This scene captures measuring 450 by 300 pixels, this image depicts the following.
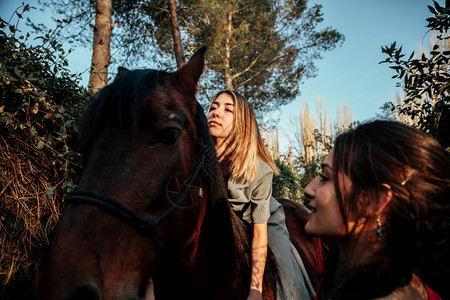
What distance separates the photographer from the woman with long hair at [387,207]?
1.07 m

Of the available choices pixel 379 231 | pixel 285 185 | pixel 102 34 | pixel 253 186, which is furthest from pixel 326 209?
pixel 285 185

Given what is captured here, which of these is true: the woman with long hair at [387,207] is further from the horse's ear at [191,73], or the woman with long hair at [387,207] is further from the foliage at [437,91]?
the foliage at [437,91]

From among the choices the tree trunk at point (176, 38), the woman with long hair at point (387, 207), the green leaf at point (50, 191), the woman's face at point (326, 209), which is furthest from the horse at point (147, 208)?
the tree trunk at point (176, 38)

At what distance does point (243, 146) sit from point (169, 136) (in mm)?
1016

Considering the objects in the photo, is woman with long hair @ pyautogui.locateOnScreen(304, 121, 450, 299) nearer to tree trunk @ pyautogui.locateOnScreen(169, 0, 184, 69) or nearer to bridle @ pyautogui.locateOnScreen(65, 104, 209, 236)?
bridle @ pyautogui.locateOnScreen(65, 104, 209, 236)

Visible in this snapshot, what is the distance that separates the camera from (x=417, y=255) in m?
1.08

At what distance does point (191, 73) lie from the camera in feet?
5.51

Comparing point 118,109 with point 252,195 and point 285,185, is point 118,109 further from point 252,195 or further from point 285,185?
point 285,185

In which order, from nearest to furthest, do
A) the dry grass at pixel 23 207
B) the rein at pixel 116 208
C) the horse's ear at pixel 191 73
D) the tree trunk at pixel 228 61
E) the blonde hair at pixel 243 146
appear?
the rein at pixel 116 208, the horse's ear at pixel 191 73, the dry grass at pixel 23 207, the blonde hair at pixel 243 146, the tree trunk at pixel 228 61

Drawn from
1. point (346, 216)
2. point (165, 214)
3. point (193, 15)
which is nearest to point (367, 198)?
point (346, 216)

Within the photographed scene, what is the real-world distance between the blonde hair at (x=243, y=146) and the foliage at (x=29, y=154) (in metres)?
1.22

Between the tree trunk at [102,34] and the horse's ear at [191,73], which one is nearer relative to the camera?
the horse's ear at [191,73]

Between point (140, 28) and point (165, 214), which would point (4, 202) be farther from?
point (140, 28)

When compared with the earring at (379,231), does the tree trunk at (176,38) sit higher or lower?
higher
